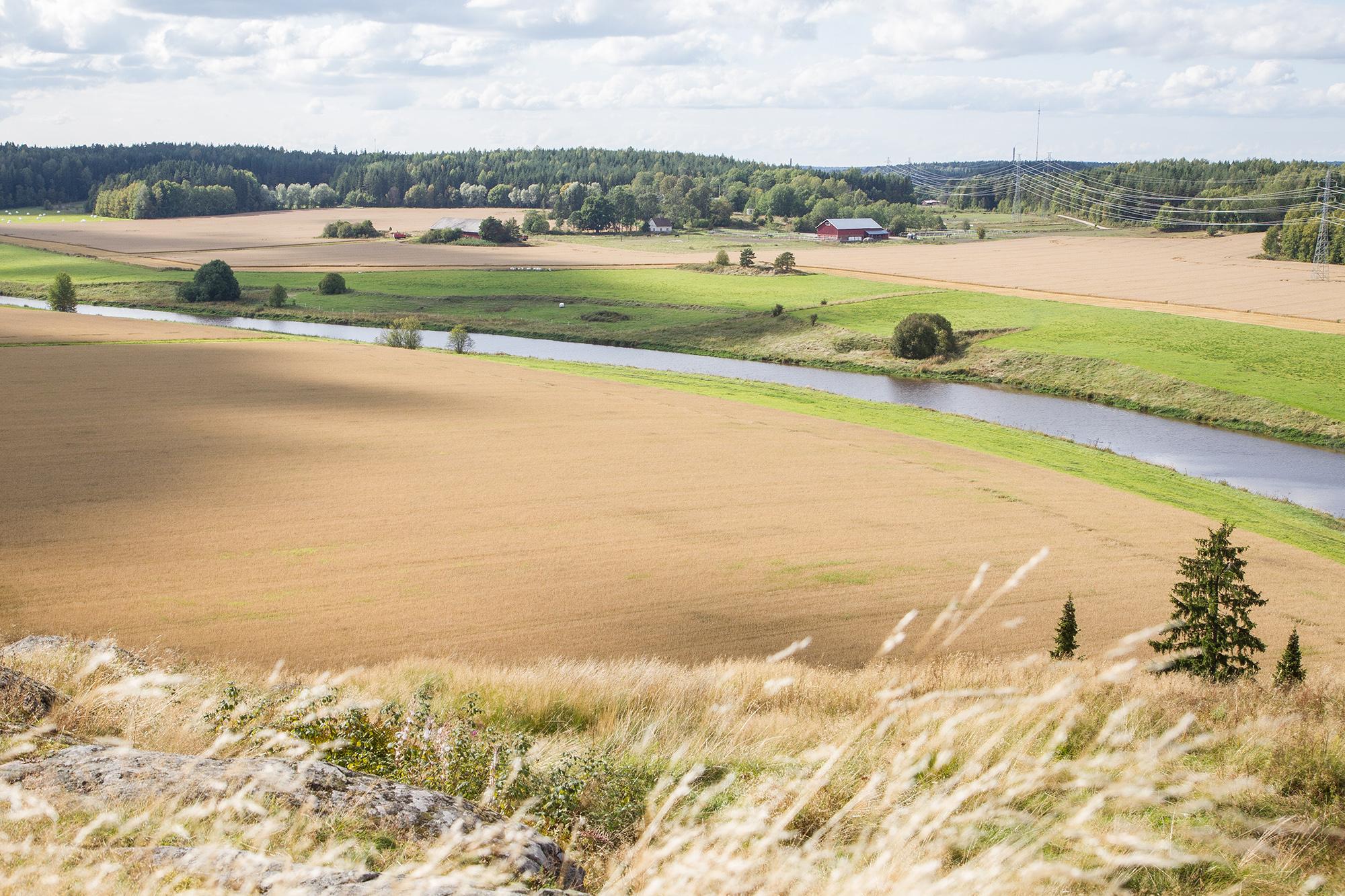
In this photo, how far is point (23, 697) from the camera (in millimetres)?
6070

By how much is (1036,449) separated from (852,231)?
372 ft

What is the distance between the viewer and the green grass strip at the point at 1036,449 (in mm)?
30359

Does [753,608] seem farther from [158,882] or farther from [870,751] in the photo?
[158,882]

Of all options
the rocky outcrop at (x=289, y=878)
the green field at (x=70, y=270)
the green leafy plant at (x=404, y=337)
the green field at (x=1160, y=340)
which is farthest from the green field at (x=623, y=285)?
the rocky outcrop at (x=289, y=878)

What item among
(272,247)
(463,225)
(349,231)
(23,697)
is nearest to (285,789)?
(23,697)

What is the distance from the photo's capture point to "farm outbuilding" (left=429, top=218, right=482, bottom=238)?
142 metres

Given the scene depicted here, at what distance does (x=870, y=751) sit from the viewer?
18.0ft

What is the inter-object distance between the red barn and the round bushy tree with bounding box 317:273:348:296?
7930cm

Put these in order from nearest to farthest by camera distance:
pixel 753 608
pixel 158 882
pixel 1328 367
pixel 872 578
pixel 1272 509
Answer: pixel 158 882 → pixel 753 608 → pixel 872 578 → pixel 1272 509 → pixel 1328 367

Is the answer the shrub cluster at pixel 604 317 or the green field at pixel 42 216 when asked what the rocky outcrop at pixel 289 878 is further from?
the green field at pixel 42 216

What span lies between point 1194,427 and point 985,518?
2819 cm

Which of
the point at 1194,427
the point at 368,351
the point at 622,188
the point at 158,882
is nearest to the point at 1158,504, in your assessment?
the point at 1194,427

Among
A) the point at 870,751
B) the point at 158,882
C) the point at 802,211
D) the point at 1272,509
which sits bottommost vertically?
the point at 1272,509

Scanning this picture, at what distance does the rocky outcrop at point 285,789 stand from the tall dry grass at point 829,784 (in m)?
0.14
